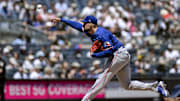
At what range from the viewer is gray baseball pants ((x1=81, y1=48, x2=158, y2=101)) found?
6.11 metres

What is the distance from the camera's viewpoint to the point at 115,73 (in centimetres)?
625

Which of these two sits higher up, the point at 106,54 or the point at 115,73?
the point at 106,54

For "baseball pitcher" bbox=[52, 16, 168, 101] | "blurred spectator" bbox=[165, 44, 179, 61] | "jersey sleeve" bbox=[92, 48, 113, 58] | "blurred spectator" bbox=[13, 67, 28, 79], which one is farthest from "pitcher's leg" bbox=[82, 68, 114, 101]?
"blurred spectator" bbox=[165, 44, 179, 61]

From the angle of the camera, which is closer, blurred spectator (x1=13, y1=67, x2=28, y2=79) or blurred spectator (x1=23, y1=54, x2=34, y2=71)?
blurred spectator (x1=13, y1=67, x2=28, y2=79)

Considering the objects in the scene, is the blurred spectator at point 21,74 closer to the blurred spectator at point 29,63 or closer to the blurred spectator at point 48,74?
the blurred spectator at point 29,63

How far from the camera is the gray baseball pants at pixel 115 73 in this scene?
20.1 feet

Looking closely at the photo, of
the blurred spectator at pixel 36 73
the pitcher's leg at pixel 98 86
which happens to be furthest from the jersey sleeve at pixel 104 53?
the blurred spectator at pixel 36 73

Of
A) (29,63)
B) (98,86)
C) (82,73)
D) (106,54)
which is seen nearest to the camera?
(98,86)

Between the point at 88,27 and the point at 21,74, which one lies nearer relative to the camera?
the point at 88,27

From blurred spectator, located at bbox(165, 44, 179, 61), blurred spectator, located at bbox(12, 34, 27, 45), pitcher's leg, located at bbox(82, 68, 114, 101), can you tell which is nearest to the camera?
pitcher's leg, located at bbox(82, 68, 114, 101)

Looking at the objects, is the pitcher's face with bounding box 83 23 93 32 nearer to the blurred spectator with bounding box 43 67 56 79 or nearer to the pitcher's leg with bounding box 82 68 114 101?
the pitcher's leg with bounding box 82 68 114 101

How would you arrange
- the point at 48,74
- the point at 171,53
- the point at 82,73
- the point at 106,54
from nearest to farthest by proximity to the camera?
the point at 106,54
the point at 48,74
the point at 82,73
the point at 171,53

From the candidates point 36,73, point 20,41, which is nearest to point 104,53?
point 36,73

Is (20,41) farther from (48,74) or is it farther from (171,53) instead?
(171,53)
